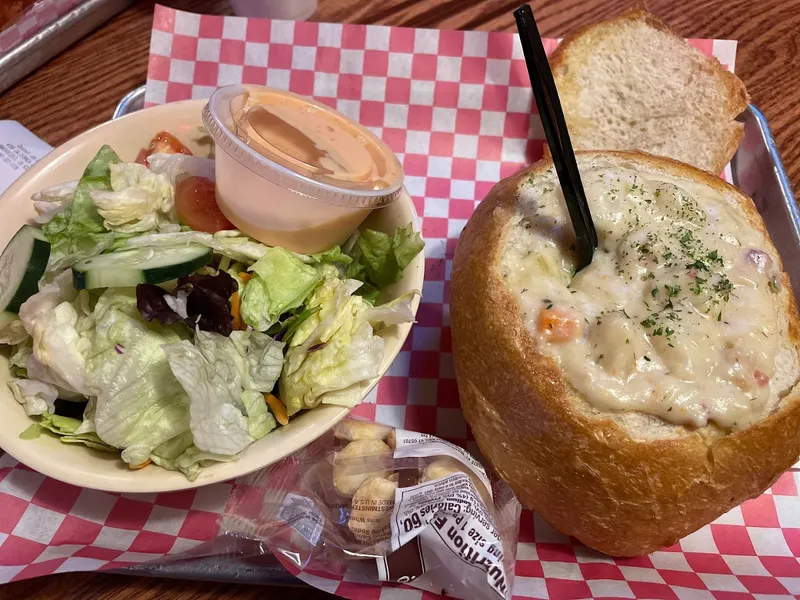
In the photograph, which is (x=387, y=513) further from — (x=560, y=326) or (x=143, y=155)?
(x=143, y=155)

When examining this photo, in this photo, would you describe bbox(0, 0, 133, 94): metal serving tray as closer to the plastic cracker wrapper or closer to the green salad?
the green salad

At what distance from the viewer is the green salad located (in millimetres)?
1168

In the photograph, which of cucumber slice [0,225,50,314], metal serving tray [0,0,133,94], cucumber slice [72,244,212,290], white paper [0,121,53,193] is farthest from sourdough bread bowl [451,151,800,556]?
metal serving tray [0,0,133,94]

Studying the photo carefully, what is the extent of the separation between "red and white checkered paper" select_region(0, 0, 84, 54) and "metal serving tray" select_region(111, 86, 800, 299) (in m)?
0.39

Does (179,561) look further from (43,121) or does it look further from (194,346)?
(43,121)

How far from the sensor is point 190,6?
6.95 feet

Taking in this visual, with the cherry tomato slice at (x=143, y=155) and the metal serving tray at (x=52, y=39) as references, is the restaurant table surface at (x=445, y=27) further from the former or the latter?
the cherry tomato slice at (x=143, y=155)

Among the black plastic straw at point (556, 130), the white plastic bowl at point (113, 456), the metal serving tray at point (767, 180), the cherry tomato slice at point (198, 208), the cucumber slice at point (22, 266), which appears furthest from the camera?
the metal serving tray at point (767, 180)

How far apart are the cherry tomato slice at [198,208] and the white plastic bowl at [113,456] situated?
160 millimetres

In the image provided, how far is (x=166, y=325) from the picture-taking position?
4.08ft

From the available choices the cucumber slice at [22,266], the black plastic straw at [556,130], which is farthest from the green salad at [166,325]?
the black plastic straw at [556,130]

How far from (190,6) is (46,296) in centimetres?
138

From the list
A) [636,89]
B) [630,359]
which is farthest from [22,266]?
[636,89]

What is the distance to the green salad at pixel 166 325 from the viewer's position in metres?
1.17
